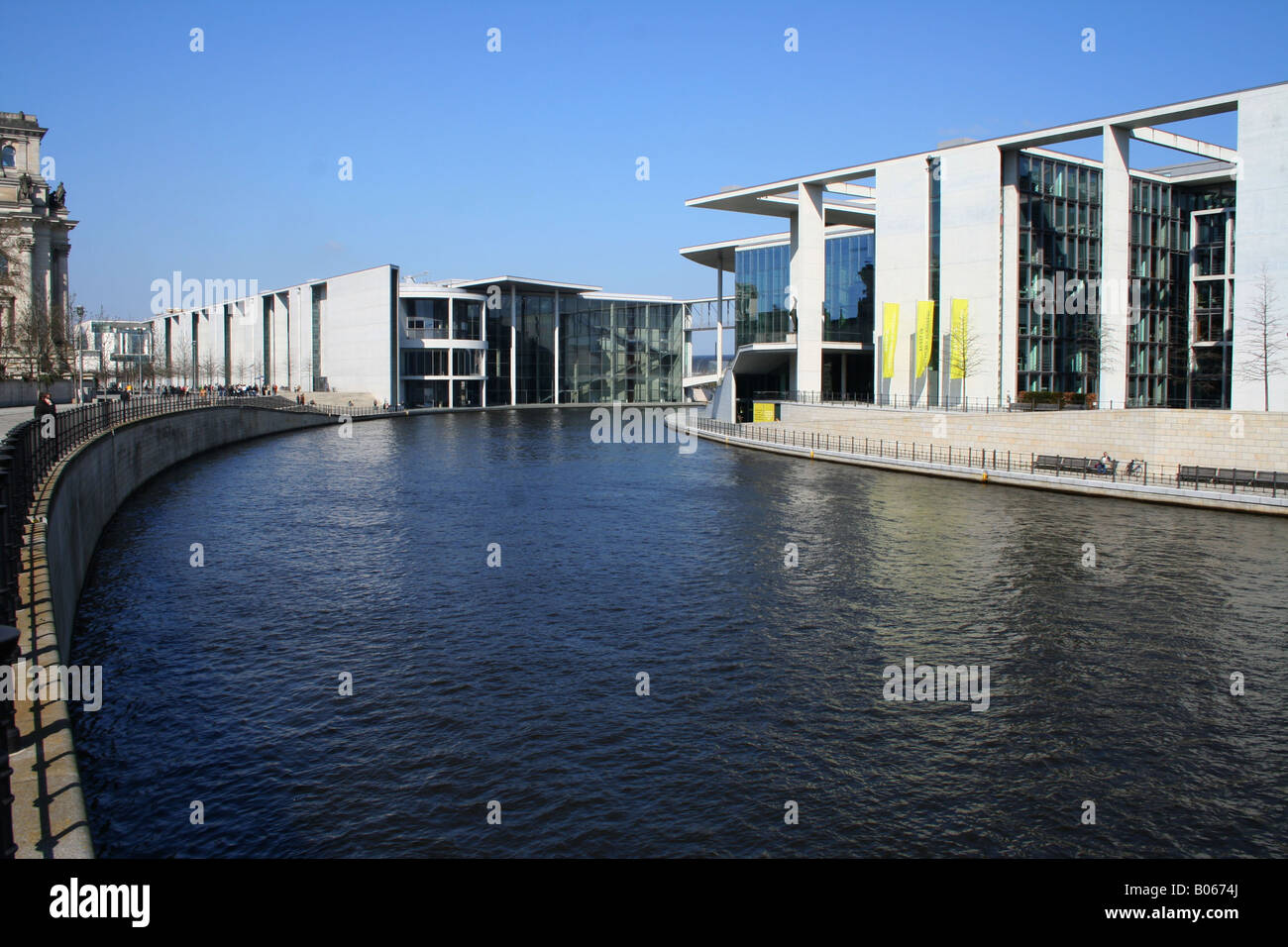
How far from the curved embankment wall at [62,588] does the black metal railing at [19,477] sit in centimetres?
24

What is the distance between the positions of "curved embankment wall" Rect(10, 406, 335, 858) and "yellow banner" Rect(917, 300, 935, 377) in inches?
1400

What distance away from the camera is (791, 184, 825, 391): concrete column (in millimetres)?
61094

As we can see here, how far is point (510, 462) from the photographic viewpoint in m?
47.0

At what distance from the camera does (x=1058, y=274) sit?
5388 centimetres

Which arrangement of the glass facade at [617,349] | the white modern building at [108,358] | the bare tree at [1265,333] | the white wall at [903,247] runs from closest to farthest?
the bare tree at [1265,333]
the white wall at [903,247]
the white modern building at [108,358]
the glass facade at [617,349]

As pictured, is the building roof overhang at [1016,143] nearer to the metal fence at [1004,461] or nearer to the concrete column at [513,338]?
the metal fence at [1004,461]

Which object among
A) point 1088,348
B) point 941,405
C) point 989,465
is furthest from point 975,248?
point 989,465

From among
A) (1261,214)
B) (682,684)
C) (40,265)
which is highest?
(40,265)

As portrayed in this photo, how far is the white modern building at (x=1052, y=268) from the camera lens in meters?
40.2

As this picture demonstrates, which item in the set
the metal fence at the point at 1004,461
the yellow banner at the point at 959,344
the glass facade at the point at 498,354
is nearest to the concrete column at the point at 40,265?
the glass facade at the point at 498,354

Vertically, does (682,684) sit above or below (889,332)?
below

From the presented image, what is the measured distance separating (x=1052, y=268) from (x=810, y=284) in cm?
1365

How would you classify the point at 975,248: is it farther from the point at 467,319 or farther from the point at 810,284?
the point at 467,319
